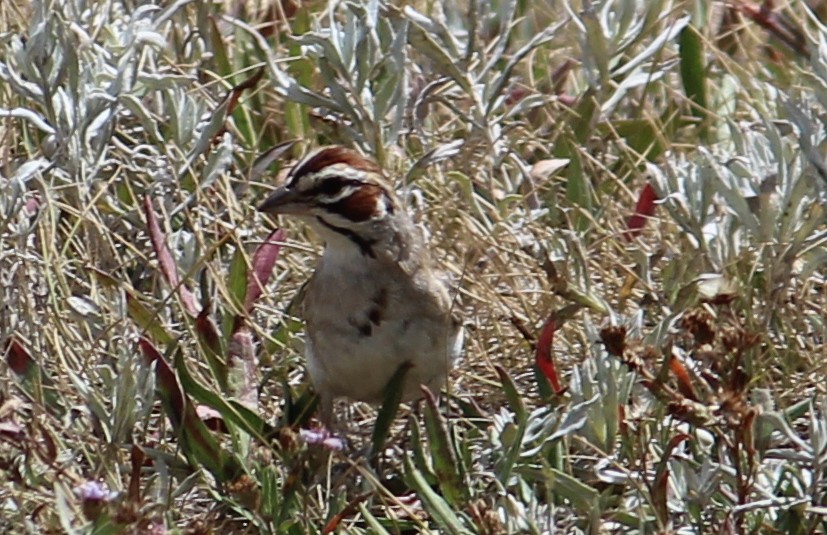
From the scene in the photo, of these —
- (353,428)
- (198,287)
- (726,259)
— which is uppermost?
(726,259)

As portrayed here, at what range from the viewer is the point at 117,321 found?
11.4ft

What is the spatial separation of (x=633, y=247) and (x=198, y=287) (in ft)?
3.30

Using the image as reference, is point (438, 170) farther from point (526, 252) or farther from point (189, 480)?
point (189, 480)

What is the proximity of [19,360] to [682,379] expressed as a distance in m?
1.32

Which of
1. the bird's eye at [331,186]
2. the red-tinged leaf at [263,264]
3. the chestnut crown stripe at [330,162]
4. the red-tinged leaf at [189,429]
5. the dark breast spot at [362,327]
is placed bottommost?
the red-tinged leaf at [189,429]

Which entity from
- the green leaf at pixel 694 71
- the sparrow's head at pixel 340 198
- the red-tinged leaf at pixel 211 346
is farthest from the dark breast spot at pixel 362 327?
the green leaf at pixel 694 71

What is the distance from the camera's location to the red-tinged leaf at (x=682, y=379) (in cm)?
303

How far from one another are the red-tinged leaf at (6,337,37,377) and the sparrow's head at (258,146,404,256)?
21.8 inches

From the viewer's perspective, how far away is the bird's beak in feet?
11.2

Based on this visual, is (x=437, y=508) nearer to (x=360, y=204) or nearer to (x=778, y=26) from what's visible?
(x=360, y=204)

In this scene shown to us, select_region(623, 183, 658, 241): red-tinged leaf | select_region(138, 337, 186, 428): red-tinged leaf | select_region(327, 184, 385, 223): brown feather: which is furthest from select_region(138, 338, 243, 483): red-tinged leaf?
select_region(623, 183, 658, 241): red-tinged leaf

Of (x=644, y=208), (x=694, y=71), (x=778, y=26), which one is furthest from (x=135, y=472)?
(x=778, y=26)

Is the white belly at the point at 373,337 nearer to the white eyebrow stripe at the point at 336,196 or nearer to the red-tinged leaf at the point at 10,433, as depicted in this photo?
the white eyebrow stripe at the point at 336,196

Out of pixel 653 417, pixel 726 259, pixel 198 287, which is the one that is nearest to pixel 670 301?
pixel 726 259
